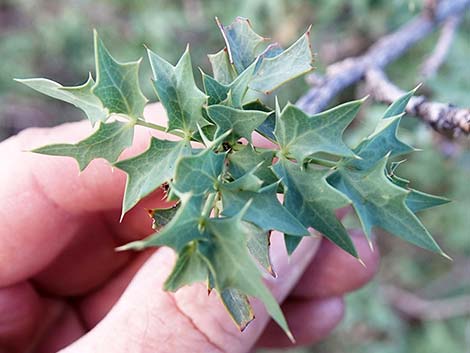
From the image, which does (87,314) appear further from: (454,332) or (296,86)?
(454,332)

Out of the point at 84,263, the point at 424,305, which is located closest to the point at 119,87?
the point at 84,263

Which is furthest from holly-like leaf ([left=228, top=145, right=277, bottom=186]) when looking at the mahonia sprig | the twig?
the twig

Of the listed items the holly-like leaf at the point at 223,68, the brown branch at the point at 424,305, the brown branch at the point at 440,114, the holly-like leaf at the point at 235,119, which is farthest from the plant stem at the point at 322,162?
the brown branch at the point at 424,305

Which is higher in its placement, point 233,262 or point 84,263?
point 233,262

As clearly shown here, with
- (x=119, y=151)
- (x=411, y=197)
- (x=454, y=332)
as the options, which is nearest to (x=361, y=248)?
(x=411, y=197)

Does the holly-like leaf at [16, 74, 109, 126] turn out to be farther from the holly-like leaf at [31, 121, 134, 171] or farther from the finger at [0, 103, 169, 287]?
the finger at [0, 103, 169, 287]

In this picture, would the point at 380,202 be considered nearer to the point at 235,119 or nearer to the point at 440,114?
the point at 235,119
